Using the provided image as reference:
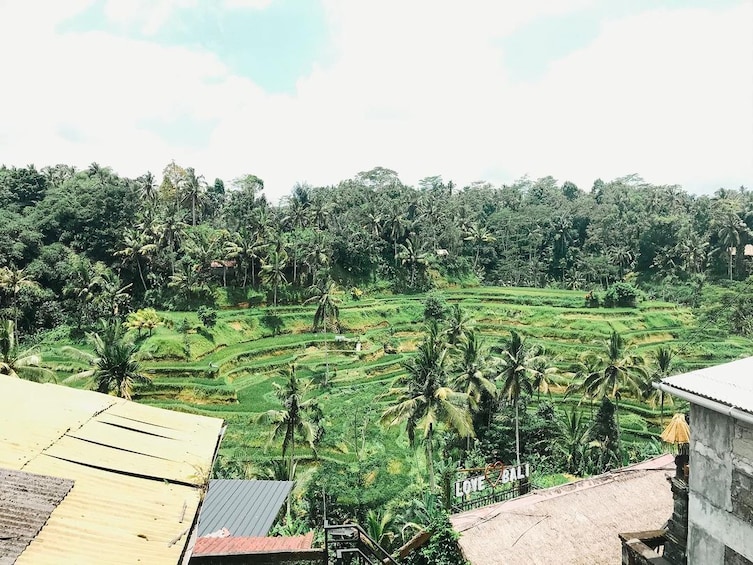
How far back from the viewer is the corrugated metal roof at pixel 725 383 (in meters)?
6.67

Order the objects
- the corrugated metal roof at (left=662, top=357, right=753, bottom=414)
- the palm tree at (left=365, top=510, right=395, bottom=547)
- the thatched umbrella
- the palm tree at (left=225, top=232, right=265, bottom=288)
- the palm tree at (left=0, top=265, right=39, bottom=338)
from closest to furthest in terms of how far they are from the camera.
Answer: the corrugated metal roof at (left=662, top=357, right=753, bottom=414)
the thatched umbrella
the palm tree at (left=365, top=510, right=395, bottom=547)
the palm tree at (left=0, top=265, right=39, bottom=338)
the palm tree at (left=225, top=232, right=265, bottom=288)

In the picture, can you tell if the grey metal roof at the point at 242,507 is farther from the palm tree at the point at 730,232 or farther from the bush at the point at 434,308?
the palm tree at the point at 730,232

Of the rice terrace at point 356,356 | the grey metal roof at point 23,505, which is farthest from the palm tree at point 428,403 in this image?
the grey metal roof at point 23,505

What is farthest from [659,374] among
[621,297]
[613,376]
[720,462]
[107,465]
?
[107,465]

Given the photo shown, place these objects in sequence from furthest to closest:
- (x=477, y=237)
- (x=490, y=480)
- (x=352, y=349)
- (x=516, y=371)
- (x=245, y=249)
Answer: (x=477, y=237) < (x=245, y=249) < (x=352, y=349) < (x=516, y=371) < (x=490, y=480)

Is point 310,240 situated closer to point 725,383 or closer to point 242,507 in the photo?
point 242,507

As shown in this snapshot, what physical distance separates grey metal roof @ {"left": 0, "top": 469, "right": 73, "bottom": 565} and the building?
25.9 ft

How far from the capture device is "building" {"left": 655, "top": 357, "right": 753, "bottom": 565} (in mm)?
6711

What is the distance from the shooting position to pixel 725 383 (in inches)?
278

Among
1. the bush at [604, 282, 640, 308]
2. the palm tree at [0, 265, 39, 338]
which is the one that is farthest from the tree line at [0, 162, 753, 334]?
the bush at [604, 282, 640, 308]

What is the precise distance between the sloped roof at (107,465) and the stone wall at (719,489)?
684 cm

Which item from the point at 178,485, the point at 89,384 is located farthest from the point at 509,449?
the point at 178,485

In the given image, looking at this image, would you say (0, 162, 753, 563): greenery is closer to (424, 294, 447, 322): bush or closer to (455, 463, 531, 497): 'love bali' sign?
(424, 294, 447, 322): bush

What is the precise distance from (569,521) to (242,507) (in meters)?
8.87
